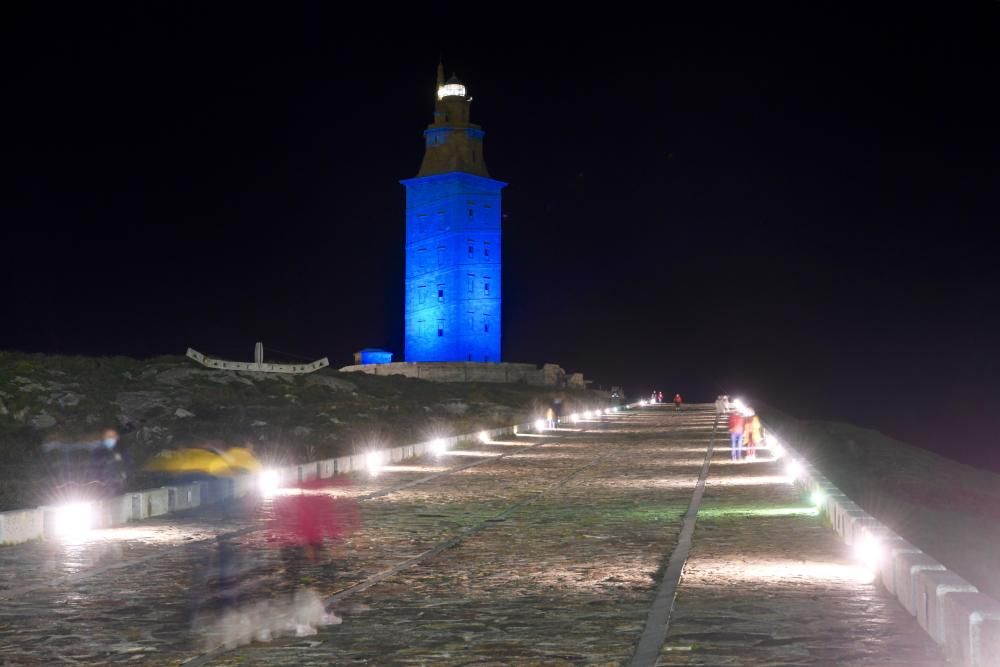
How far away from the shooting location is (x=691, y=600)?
32.8 ft

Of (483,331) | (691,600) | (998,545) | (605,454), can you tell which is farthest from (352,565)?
(483,331)

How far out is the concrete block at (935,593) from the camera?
8375 mm

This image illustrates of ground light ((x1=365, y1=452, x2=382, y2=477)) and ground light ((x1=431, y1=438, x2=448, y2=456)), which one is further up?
ground light ((x1=431, y1=438, x2=448, y2=456))

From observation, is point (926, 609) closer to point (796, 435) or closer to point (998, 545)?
point (998, 545)

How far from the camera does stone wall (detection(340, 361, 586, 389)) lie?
82.8 meters

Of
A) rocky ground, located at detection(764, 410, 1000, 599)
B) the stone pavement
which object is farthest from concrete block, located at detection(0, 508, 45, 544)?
rocky ground, located at detection(764, 410, 1000, 599)

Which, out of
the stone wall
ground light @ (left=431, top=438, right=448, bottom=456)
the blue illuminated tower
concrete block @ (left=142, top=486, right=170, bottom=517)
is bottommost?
concrete block @ (left=142, top=486, right=170, bottom=517)

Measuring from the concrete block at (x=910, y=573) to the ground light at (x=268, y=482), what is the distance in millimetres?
13920

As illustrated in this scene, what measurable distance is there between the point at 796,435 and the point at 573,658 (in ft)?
124

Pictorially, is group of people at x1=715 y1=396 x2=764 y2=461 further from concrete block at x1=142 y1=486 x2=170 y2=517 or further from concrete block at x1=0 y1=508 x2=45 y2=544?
concrete block at x1=0 y1=508 x2=45 y2=544

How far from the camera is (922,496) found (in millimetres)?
34406

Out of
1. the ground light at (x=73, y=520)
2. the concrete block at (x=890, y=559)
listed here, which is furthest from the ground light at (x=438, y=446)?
the concrete block at (x=890, y=559)

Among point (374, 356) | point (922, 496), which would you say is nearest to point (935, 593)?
point (922, 496)

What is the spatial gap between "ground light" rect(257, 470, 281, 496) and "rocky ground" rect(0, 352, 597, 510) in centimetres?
450
